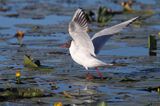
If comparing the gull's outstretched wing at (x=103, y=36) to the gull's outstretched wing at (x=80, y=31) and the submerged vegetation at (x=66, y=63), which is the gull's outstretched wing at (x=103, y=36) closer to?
the gull's outstretched wing at (x=80, y=31)

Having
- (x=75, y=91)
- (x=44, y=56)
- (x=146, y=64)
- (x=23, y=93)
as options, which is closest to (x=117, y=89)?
(x=75, y=91)

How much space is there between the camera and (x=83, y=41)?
35.7 feet

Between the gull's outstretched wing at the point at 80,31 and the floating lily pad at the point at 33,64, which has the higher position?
the gull's outstretched wing at the point at 80,31

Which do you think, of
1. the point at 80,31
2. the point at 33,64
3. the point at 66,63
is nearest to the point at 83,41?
the point at 80,31

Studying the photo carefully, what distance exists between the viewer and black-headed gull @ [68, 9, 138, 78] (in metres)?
10.7

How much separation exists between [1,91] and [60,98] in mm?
934

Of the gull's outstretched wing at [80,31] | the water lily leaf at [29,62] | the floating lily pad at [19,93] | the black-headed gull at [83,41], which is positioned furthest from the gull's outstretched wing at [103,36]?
the floating lily pad at [19,93]

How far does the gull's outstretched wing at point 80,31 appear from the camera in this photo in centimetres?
1070

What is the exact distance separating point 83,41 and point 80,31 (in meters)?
0.19

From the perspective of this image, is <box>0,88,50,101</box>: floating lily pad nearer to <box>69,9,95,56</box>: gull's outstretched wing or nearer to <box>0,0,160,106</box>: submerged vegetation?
<box>0,0,160,106</box>: submerged vegetation

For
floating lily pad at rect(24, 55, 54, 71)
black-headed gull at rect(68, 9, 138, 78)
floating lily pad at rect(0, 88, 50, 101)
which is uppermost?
black-headed gull at rect(68, 9, 138, 78)

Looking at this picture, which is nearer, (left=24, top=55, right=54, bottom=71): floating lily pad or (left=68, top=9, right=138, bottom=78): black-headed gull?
(left=68, top=9, right=138, bottom=78): black-headed gull

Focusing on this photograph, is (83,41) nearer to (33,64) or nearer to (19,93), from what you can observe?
(33,64)

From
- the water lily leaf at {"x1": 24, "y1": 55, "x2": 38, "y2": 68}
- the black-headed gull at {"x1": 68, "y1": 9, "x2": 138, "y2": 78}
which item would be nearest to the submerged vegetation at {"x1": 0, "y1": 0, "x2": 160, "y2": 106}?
the water lily leaf at {"x1": 24, "y1": 55, "x2": 38, "y2": 68}
